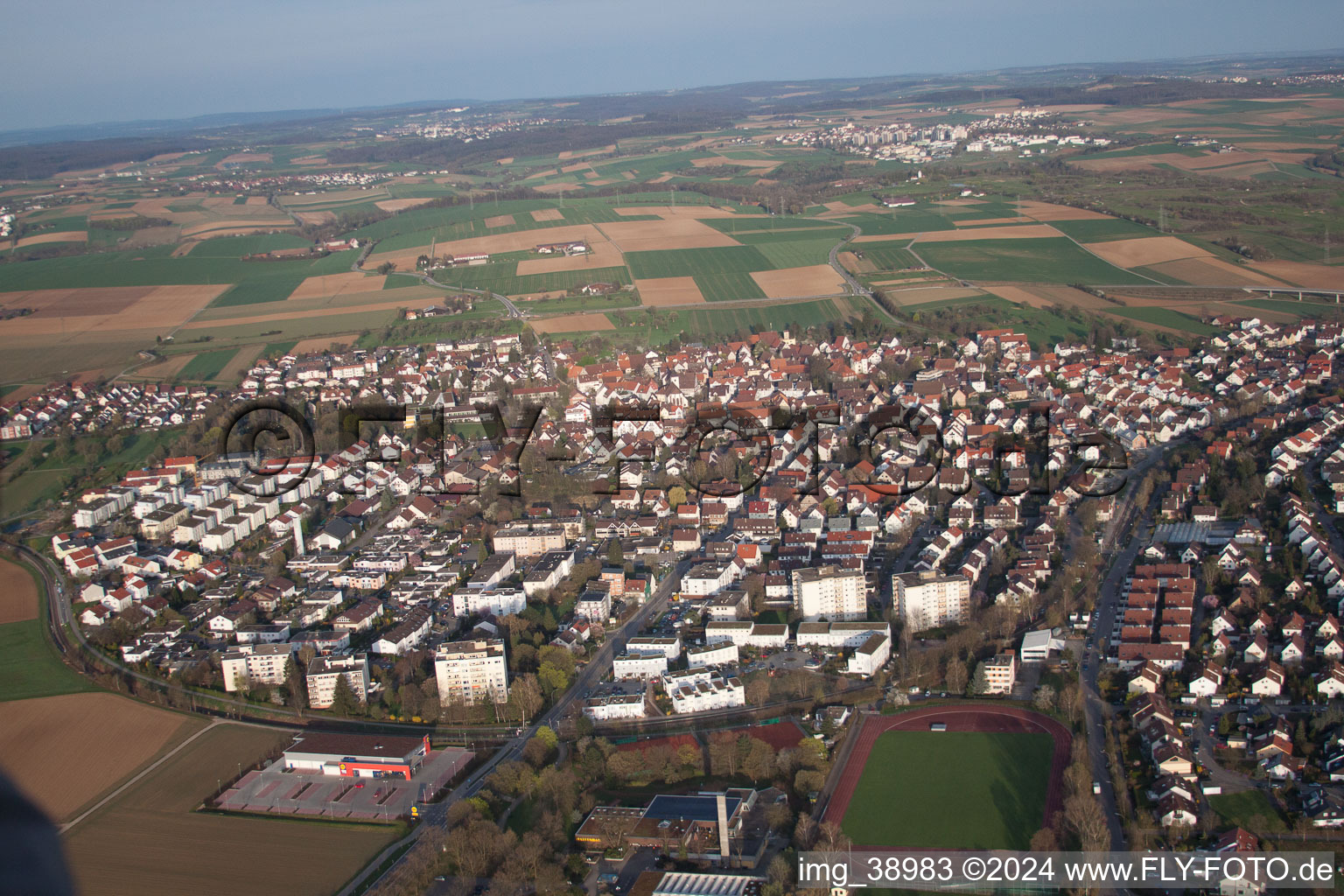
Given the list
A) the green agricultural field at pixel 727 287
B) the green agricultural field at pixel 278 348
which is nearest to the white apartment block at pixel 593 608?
the green agricultural field at pixel 278 348

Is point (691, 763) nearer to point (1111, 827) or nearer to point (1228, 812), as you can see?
point (1111, 827)

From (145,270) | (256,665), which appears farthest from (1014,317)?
(145,270)

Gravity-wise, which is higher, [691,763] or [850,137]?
[850,137]

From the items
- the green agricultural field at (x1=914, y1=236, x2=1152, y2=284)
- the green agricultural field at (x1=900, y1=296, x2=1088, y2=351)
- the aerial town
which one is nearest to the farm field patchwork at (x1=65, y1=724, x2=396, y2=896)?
the aerial town

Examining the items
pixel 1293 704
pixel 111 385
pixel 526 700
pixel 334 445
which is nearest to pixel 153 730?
pixel 526 700

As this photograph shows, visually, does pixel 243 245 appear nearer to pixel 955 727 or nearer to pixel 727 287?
pixel 727 287

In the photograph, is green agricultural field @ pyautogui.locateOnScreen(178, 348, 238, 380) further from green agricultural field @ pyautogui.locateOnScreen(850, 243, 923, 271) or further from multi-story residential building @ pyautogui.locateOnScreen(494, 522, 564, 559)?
green agricultural field @ pyautogui.locateOnScreen(850, 243, 923, 271)
